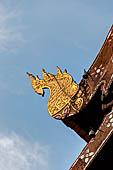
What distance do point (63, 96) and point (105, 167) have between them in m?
2.16

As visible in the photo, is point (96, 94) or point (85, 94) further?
point (85, 94)

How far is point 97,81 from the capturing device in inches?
309

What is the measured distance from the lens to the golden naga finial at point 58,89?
7977mm

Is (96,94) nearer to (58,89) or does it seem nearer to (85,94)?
(85,94)

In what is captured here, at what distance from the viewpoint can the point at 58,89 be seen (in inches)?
327

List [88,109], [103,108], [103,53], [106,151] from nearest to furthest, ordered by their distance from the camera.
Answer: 1. [106,151]
2. [103,108]
3. [88,109]
4. [103,53]

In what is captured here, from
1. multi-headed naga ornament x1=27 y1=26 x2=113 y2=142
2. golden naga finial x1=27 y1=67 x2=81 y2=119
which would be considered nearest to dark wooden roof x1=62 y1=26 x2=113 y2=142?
multi-headed naga ornament x1=27 y1=26 x2=113 y2=142

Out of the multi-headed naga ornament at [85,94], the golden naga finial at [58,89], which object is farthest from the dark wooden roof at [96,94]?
the golden naga finial at [58,89]

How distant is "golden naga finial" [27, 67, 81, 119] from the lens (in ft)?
26.2

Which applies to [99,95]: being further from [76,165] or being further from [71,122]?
[76,165]

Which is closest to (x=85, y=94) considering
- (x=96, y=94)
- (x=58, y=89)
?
(x=96, y=94)

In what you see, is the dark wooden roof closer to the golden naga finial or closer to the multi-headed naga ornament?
the multi-headed naga ornament

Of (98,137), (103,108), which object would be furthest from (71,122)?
(98,137)

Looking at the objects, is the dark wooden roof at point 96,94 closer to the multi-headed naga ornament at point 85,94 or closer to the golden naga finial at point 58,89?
the multi-headed naga ornament at point 85,94
